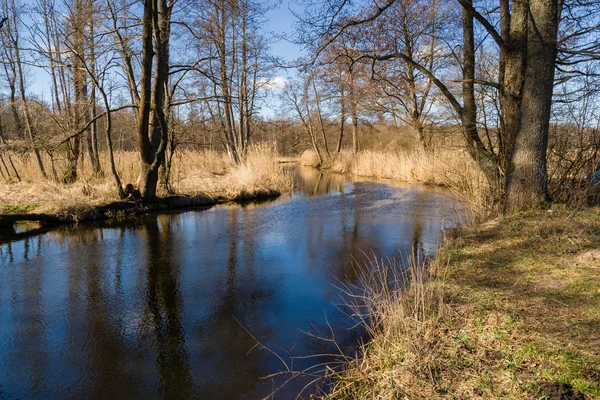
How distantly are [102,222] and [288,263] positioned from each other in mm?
5548

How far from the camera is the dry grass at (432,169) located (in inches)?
280

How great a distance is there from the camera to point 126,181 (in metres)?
12.5

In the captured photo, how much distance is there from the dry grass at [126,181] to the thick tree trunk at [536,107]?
869 cm

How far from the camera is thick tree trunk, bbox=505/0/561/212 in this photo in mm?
5688

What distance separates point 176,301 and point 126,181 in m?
9.14

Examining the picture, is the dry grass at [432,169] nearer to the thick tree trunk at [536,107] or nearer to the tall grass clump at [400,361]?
the thick tree trunk at [536,107]

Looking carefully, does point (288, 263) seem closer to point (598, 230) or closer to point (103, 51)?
point (598, 230)

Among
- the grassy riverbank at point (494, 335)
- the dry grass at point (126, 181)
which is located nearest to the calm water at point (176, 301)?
the grassy riverbank at point (494, 335)

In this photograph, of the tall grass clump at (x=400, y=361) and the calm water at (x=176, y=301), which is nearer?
the tall grass clump at (x=400, y=361)

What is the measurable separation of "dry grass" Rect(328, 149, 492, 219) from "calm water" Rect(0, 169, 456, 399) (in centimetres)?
102

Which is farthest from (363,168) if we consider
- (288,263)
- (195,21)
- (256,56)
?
(288,263)

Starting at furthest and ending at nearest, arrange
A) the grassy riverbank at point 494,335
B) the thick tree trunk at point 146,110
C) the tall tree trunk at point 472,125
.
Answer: the thick tree trunk at point 146,110
the tall tree trunk at point 472,125
the grassy riverbank at point 494,335

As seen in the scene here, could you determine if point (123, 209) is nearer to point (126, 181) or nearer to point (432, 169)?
point (126, 181)

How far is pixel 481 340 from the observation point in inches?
106
